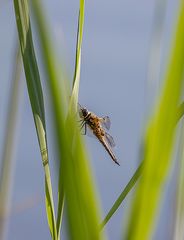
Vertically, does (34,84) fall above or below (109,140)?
above

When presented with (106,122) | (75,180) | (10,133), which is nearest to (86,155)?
(75,180)

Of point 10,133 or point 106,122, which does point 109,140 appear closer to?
Result: point 106,122

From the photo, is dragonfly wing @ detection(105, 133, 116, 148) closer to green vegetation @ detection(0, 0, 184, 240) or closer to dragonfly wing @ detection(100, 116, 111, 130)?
dragonfly wing @ detection(100, 116, 111, 130)

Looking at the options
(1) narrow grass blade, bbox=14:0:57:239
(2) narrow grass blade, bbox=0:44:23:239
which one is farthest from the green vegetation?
(2) narrow grass blade, bbox=0:44:23:239

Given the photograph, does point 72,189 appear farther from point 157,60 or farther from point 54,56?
point 157,60

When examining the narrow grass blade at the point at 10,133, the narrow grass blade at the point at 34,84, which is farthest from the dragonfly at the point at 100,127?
the narrow grass blade at the point at 34,84
